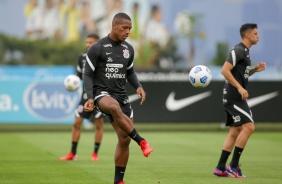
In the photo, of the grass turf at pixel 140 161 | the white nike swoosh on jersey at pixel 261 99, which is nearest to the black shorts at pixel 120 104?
the grass turf at pixel 140 161

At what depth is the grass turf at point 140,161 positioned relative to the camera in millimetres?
12328

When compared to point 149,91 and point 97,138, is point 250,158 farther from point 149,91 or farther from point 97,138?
point 149,91

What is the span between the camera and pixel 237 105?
12961 millimetres

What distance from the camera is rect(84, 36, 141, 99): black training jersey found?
35.9 ft

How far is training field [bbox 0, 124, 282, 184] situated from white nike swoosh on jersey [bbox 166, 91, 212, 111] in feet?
5.89

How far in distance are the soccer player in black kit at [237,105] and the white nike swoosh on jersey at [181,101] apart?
1172 cm

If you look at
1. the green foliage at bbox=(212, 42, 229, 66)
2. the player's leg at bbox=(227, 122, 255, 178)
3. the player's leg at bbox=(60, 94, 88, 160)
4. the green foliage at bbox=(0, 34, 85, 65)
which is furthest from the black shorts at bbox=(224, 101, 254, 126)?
the green foliage at bbox=(212, 42, 229, 66)

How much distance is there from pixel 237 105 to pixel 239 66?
66 centimetres

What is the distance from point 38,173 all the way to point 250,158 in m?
5.20

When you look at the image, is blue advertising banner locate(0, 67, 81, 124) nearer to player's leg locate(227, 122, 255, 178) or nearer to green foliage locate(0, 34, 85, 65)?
player's leg locate(227, 122, 255, 178)

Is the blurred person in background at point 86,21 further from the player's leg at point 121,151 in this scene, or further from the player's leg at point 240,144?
the player's leg at point 121,151

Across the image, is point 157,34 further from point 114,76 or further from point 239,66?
point 114,76

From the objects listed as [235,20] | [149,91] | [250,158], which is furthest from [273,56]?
[250,158]

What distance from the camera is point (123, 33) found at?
10961 millimetres
